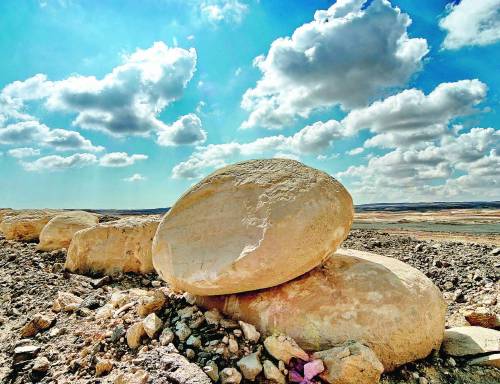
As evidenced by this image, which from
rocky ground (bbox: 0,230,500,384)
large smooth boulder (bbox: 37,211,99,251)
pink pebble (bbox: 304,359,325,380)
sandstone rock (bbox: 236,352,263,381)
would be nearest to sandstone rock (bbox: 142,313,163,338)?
rocky ground (bbox: 0,230,500,384)

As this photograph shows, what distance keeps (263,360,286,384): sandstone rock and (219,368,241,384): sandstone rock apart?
29 cm

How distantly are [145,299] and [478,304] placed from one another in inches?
253

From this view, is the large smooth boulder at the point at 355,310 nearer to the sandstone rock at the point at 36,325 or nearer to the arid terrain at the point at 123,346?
the arid terrain at the point at 123,346

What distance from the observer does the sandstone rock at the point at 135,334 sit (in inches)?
173

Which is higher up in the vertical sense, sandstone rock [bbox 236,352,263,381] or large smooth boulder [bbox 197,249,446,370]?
large smooth boulder [bbox 197,249,446,370]

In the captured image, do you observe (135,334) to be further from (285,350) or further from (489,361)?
(489,361)

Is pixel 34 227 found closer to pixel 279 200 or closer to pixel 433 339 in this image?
pixel 279 200

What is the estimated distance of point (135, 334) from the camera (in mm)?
4438

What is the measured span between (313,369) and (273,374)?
41cm

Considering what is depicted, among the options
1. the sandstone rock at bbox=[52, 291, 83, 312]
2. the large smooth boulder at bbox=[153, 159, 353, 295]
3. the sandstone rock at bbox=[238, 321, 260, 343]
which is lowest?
the sandstone rock at bbox=[52, 291, 83, 312]

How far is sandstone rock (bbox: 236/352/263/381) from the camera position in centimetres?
380

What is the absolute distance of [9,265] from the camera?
1027 centimetres

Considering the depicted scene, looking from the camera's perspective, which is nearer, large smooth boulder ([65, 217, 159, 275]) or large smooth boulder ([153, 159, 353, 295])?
large smooth boulder ([153, 159, 353, 295])

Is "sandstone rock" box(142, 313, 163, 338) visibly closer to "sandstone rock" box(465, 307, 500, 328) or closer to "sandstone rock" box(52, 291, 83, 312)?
"sandstone rock" box(52, 291, 83, 312)
